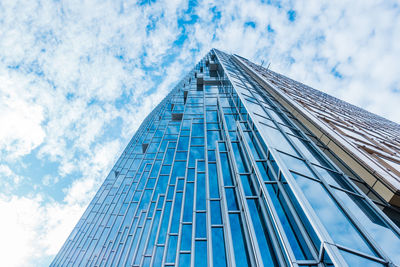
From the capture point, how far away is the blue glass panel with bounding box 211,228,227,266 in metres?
6.93

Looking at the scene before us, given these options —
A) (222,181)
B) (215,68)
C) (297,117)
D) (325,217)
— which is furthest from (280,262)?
(215,68)

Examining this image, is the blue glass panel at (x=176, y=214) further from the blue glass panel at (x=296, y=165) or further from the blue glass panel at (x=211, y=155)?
the blue glass panel at (x=296, y=165)

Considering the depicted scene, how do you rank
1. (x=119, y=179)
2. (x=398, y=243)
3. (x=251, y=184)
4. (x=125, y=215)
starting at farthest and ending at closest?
(x=119, y=179), (x=125, y=215), (x=251, y=184), (x=398, y=243)

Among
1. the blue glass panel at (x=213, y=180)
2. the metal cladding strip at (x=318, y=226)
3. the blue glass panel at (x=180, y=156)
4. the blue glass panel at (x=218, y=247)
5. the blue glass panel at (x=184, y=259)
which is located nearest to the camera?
the metal cladding strip at (x=318, y=226)

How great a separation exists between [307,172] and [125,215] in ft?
56.9

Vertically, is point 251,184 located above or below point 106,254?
above

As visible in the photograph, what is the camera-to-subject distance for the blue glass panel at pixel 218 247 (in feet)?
22.7

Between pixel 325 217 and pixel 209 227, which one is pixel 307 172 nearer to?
pixel 325 217

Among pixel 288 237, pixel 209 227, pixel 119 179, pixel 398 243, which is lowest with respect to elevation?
pixel 119 179

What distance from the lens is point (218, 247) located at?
7355mm

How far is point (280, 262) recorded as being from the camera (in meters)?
5.58

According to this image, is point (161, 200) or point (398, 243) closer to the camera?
point (398, 243)

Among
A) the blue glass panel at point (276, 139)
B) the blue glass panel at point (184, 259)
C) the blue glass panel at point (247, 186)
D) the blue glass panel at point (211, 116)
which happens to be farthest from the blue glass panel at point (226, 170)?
the blue glass panel at point (211, 116)

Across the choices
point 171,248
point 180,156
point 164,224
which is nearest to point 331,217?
point 171,248
